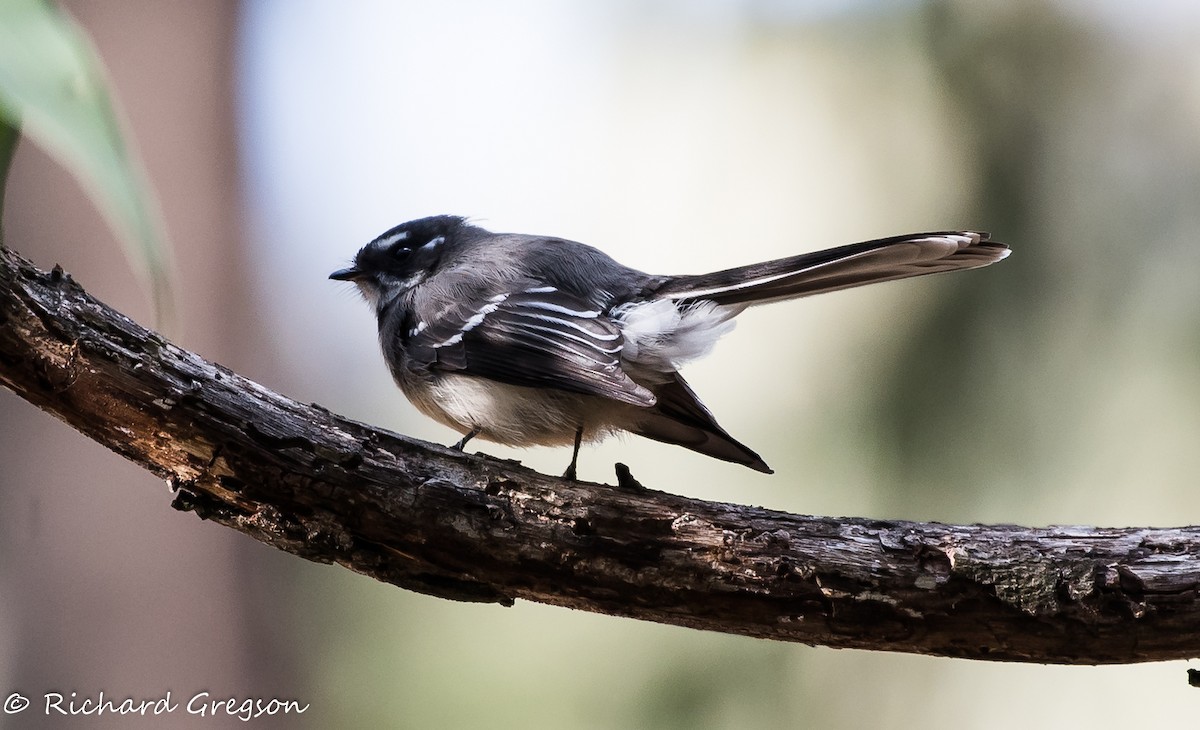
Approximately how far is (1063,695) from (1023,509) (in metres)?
0.74

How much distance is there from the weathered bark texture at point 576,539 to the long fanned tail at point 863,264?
55cm

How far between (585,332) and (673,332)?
22 cm

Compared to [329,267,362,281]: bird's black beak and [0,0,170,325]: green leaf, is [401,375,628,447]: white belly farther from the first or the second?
[0,0,170,325]: green leaf

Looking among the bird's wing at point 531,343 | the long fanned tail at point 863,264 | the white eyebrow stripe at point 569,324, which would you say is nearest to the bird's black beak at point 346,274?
the bird's wing at point 531,343

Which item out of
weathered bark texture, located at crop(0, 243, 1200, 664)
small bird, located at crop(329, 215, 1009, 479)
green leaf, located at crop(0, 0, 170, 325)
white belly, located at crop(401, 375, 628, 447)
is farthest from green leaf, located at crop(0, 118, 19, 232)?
white belly, located at crop(401, 375, 628, 447)

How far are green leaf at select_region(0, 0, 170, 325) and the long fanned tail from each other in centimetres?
154

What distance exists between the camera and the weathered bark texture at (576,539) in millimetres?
1546

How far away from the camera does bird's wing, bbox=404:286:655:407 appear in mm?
2035

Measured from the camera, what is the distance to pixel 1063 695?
3.37 m

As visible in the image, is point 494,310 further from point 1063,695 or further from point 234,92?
point 1063,695

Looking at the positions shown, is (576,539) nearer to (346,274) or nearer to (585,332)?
(585,332)

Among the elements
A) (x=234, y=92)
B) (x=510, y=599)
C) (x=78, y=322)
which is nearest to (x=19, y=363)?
(x=78, y=322)

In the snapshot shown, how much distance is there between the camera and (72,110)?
559 mm

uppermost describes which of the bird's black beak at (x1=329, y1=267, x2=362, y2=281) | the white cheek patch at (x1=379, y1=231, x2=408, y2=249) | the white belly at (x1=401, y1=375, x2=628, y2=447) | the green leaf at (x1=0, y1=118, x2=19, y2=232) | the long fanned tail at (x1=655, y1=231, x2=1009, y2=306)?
the white cheek patch at (x1=379, y1=231, x2=408, y2=249)
